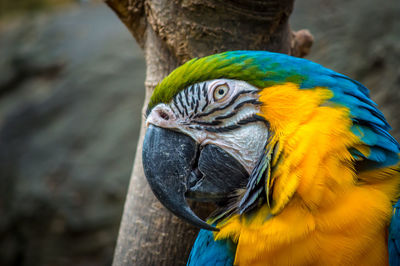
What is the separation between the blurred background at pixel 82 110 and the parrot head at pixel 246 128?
339 cm

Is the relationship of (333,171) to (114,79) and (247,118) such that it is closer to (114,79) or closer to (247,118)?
(247,118)

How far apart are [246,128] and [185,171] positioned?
0.30 metres

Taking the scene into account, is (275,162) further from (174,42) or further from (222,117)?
(174,42)

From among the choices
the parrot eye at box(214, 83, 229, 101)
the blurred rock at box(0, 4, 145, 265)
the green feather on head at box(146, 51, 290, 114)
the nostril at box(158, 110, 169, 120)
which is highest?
the green feather on head at box(146, 51, 290, 114)

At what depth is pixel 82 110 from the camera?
18.6 ft

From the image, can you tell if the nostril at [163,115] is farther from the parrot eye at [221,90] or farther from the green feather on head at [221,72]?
the parrot eye at [221,90]

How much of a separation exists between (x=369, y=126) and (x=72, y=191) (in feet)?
14.9

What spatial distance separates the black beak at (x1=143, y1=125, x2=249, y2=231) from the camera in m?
1.48

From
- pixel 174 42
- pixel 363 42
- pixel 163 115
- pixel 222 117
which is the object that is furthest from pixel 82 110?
pixel 222 117

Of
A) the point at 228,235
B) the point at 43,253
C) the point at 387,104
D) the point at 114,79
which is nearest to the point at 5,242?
the point at 43,253

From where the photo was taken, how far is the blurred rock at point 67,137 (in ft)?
16.8

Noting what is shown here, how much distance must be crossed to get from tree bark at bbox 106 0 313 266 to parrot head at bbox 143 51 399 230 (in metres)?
0.32

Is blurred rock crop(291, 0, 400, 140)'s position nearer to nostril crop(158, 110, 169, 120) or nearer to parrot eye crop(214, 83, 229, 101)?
parrot eye crop(214, 83, 229, 101)

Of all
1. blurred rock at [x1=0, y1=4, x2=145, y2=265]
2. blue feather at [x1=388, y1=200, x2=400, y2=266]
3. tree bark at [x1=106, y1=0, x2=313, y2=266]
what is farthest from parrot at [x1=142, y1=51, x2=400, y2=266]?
blurred rock at [x1=0, y1=4, x2=145, y2=265]
